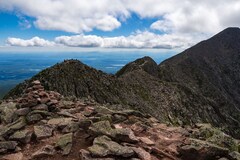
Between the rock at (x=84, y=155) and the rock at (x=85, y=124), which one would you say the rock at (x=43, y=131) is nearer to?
the rock at (x=85, y=124)

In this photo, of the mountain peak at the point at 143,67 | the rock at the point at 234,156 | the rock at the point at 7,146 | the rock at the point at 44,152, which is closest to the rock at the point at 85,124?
the rock at the point at 44,152

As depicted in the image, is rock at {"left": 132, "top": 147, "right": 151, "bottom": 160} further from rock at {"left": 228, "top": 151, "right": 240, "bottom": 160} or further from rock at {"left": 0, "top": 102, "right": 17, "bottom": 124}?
rock at {"left": 0, "top": 102, "right": 17, "bottom": 124}

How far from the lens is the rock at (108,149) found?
1616cm

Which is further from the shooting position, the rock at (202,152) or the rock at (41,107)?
the rock at (41,107)

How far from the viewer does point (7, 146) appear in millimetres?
17906

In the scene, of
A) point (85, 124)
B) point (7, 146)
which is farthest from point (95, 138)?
point (7, 146)

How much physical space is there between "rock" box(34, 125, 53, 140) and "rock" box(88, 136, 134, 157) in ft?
12.2

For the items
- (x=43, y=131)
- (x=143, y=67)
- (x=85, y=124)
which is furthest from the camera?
(x=143, y=67)

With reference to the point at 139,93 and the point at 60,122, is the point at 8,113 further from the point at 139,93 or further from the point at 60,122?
the point at 139,93

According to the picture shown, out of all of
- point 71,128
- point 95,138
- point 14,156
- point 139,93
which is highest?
point 95,138

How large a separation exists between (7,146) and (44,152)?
2516mm

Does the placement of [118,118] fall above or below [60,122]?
below

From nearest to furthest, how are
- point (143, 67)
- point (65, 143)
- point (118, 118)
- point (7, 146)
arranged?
point (7, 146) → point (65, 143) → point (118, 118) → point (143, 67)

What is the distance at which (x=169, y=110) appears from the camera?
102938 millimetres
